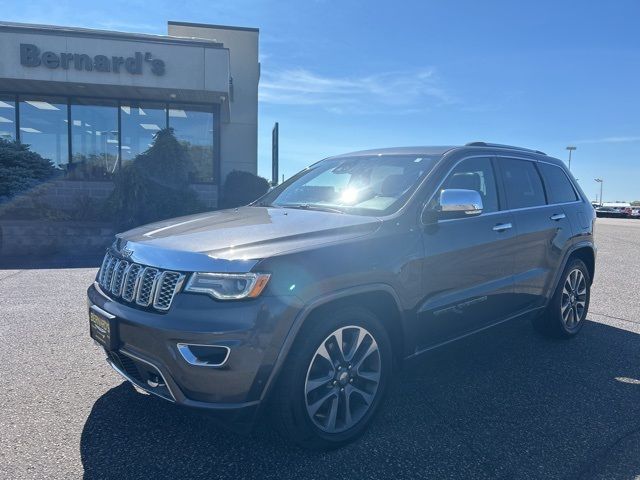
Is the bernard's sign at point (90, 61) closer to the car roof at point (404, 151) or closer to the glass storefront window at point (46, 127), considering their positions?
the glass storefront window at point (46, 127)

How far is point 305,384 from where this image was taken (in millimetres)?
2680

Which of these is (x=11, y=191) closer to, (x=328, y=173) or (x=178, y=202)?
(x=178, y=202)

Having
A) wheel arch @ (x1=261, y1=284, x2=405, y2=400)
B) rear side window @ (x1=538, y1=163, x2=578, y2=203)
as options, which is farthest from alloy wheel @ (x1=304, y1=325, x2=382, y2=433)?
rear side window @ (x1=538, y1=163, x2=578, y2=203)

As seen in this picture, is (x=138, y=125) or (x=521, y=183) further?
(x=138, y=125)

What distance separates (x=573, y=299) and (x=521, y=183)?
1378 millimetres

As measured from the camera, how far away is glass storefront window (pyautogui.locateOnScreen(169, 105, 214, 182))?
1486 cm

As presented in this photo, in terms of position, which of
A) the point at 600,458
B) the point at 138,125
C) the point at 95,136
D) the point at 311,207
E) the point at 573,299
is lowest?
the point at 600,458

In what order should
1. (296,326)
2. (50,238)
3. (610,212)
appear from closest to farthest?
(296,326) → (50,238) → (610,212)

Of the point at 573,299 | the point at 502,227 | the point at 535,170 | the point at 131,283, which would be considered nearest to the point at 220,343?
the point at 131,283

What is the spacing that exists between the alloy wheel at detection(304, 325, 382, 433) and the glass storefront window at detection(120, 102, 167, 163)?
12998 mm

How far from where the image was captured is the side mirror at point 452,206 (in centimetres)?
331

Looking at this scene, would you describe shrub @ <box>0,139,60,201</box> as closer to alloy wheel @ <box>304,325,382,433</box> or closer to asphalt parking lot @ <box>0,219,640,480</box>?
asphalt parking lot @ <box>0,219,640,480</box>

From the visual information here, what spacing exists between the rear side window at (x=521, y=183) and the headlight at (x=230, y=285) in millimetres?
2626

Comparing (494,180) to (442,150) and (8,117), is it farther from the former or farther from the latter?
(8,117)
